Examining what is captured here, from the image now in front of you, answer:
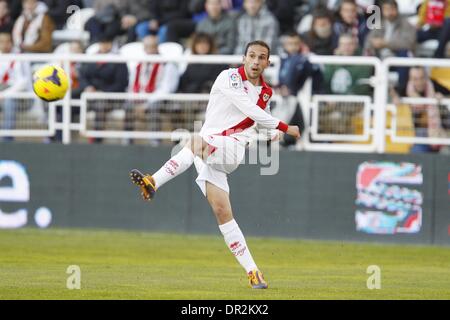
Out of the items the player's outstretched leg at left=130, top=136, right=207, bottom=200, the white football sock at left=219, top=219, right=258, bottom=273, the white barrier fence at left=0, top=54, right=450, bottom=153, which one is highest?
the white barrier fence at left=0, top=54, right=450, bottom=153

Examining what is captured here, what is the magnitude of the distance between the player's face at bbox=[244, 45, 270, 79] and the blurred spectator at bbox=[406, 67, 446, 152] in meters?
8.14

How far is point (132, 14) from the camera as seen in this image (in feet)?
82.7

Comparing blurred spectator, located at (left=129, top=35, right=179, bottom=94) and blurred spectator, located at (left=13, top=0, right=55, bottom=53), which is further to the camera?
blurred spectator, located at (left=13, top=0, right=55, bottom=53)

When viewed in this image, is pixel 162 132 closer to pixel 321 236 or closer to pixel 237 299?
pixel 321 236

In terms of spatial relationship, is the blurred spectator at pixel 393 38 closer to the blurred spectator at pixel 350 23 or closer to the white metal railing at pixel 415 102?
the blurred spectator at pixel 350 23

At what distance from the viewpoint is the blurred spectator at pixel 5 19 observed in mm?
25167

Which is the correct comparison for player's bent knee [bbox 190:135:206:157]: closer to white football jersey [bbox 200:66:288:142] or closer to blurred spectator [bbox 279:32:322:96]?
white football jersey [bbox 200:66:288:142]

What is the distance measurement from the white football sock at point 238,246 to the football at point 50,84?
17.3 feet

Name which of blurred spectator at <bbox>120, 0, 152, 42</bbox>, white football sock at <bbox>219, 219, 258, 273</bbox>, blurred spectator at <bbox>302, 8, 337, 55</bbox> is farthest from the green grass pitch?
blurred spectator at <bbox>120, 0, 152, 42</bbox>

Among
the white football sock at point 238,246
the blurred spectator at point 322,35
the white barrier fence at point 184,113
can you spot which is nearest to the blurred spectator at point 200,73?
the white barrier fence at point 184,113

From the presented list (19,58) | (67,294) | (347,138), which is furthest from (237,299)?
(19,58)

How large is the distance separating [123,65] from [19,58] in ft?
6.81

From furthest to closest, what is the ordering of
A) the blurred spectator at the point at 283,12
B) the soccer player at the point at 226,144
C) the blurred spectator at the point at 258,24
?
the blurred spectator at the point at 283,12
the blurred spectator at the point at 258,24
the soccer player at the point at 226,144

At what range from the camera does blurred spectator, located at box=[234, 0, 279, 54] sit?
75.5 ft
